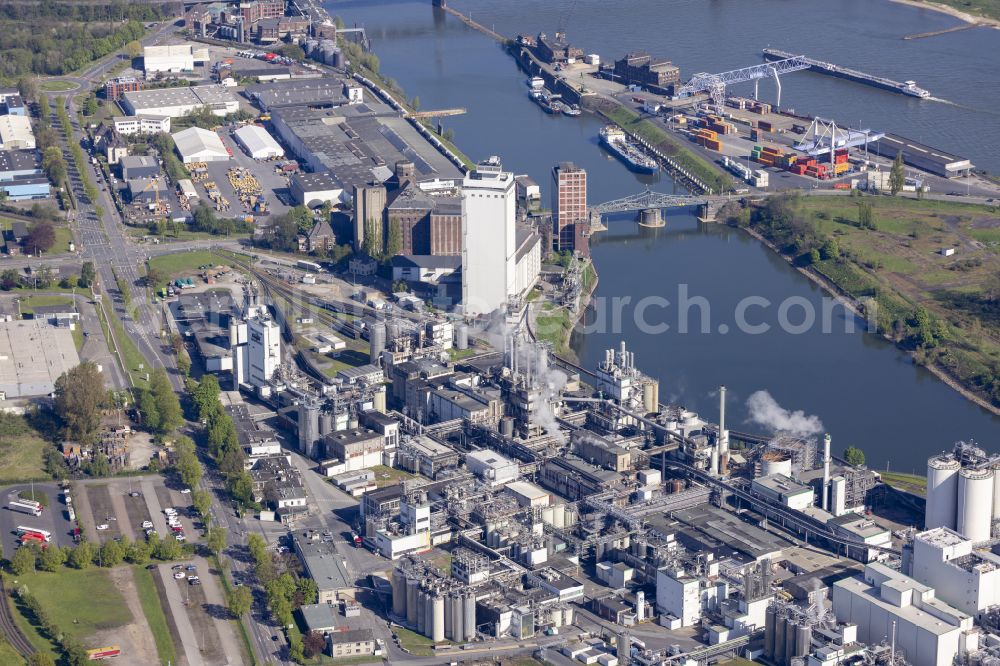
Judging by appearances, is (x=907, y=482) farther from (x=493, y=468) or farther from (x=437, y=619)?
(x=437, y=619)

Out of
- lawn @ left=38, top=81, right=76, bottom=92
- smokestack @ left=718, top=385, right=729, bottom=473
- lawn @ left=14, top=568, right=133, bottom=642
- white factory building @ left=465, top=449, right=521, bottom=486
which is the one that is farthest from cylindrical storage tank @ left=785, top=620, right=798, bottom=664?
lawn @ left=38, top=81, right=76, bottom=92

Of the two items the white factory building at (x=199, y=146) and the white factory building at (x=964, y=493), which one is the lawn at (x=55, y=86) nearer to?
the white factory building at (x=199, y=146)

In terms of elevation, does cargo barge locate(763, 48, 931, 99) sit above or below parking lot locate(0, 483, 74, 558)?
above

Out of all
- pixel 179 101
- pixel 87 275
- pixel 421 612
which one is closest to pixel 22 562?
pixel 421 612

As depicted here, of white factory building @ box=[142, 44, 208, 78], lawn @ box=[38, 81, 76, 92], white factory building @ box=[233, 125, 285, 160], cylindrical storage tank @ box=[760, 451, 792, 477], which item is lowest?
cylindrical storage tank @ box=[760, 451, 792, 477]

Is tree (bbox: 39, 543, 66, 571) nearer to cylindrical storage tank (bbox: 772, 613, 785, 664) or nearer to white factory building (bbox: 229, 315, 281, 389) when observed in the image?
white factory building (bbox: 229, 315, 281, 389)

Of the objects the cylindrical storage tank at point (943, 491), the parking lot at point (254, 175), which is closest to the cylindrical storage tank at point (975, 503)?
the cylindrical storage tank at point (943, 491)

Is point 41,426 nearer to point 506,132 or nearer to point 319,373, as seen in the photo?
point 319,373

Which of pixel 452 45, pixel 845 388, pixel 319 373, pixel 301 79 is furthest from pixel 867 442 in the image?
pixel 452 45
